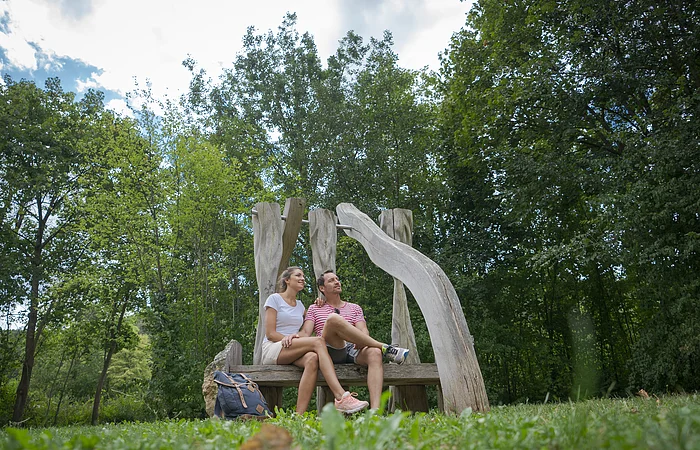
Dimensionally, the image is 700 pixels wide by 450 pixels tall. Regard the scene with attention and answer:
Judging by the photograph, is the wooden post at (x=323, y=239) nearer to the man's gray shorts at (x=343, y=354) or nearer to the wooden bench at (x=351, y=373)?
the man's gray shorts at (x=343, y=354)

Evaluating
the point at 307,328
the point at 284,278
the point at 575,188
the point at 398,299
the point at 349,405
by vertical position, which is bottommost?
the point at 349,405

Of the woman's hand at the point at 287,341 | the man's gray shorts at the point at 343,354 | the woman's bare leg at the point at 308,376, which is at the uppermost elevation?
the woman's hand at the point at 287,341

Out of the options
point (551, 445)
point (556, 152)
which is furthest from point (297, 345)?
point (556, 152)

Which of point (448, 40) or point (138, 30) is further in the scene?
point (138, 30)

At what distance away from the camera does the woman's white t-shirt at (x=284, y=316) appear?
16.5 ft

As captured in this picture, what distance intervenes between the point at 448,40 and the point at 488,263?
19.7ft

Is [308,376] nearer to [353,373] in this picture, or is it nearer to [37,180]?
[353,373]

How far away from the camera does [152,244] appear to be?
14.1 metres

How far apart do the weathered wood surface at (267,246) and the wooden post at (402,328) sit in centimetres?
127

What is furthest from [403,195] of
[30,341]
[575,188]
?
[30,341]

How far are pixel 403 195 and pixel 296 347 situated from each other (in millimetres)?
10825

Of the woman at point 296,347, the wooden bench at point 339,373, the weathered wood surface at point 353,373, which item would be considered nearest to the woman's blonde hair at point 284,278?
the woman at point 296,347

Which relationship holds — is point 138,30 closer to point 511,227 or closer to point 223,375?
point 511,227

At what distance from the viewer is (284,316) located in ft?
16.5
